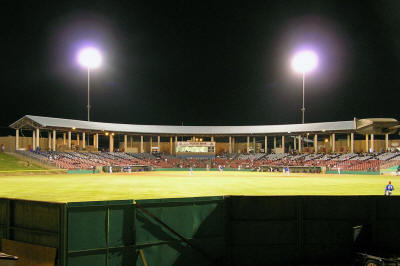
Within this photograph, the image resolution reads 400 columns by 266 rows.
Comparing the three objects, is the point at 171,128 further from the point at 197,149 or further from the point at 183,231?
the point at 183,231

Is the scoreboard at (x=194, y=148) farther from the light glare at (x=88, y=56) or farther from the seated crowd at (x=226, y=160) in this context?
the light glare at (x=88, y=56)

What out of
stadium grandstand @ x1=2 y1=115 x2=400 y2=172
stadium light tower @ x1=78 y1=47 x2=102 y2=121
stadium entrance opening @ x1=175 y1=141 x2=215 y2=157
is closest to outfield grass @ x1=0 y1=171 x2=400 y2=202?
stadium grandstand @ x1=2 y1=115 x2=400 y2=172

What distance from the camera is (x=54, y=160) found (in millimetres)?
54125

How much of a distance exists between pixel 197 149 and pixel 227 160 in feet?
29.7

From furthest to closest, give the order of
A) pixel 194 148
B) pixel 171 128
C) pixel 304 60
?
pixel 171 128 < pixel 194 148 < pixel 304 60

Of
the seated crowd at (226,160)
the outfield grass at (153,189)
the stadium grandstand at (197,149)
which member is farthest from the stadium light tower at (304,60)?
Answer: the outfield grass at (153,189)

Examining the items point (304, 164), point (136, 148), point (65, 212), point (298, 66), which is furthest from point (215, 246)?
point (136, 148)

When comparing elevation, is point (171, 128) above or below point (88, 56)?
below

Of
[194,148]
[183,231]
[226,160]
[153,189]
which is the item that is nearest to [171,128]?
[194,148]

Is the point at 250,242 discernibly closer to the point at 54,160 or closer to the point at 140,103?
the point at 54,160

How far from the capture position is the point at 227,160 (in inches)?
3140

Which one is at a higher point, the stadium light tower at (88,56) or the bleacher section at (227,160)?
the stadium light tower at (88,56)

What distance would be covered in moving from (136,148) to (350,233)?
76170mm

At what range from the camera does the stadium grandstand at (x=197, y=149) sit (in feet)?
197
